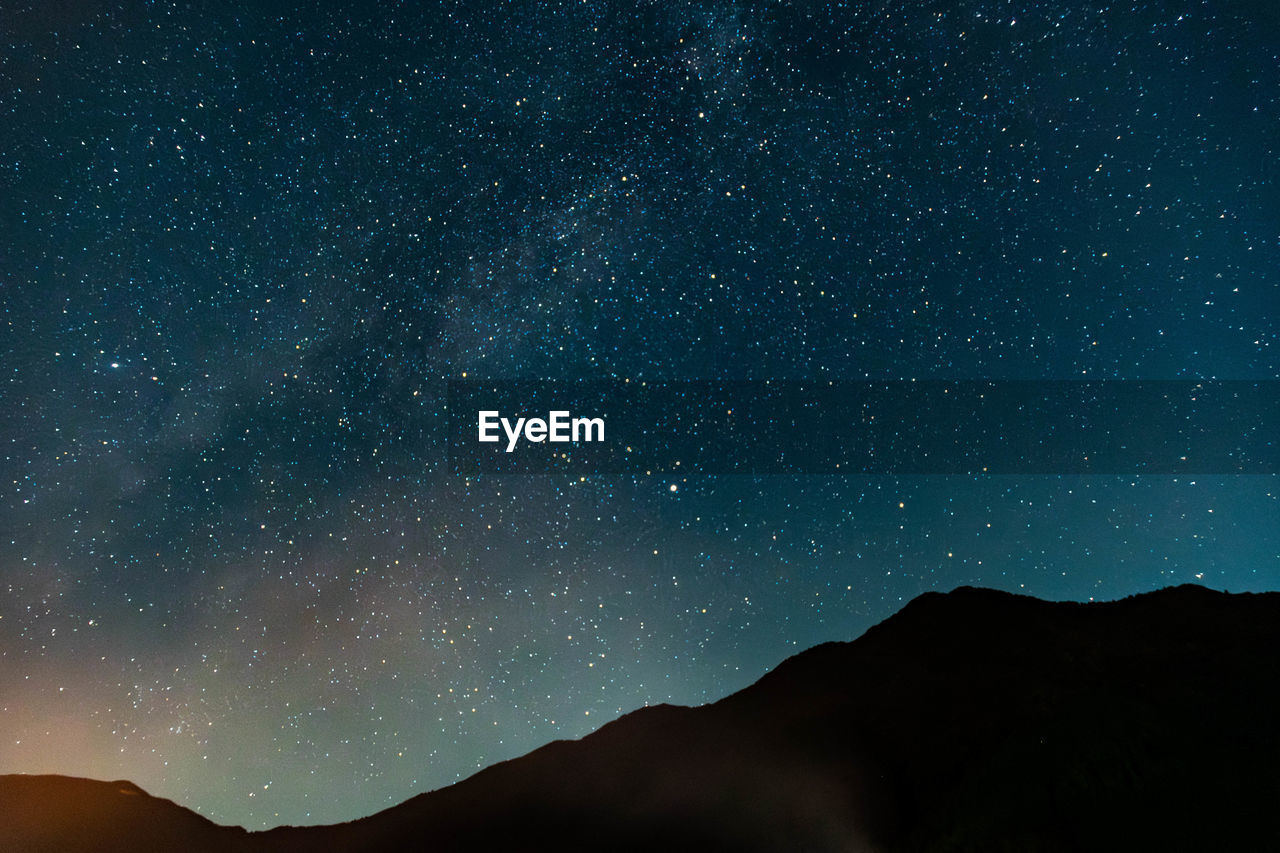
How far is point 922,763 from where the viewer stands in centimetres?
2691

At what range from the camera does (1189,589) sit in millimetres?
33344

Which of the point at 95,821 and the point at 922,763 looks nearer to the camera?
the point at 922,763

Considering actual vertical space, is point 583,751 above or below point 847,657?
below

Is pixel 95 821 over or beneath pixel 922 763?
beneath

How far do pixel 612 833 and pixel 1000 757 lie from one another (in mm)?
17193

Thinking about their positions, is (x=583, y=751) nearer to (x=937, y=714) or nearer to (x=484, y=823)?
(x=484, y=823)

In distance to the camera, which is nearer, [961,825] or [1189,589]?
[961,825]

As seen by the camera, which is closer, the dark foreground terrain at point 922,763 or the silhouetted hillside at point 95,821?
the dark foreground terrain at point 922,763

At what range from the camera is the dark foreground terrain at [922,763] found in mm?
21281

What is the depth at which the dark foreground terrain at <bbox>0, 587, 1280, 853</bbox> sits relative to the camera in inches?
838

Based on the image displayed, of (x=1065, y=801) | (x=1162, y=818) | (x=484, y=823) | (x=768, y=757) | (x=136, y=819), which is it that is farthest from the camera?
(x=136, y=819)

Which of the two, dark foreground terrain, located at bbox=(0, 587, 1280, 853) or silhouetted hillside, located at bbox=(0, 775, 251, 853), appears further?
silhouetted hillside, located at bbox=(0, 775, 251, 853)

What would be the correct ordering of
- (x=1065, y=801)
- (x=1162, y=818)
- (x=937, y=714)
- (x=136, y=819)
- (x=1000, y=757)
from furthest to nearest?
(x=136, y=819)
(x=937, y=714)
(x=1000, y=757)
(x=1065, y=801)
(x=1162, y=818)

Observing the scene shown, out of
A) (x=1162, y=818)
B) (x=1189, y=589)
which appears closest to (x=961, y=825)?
(x=1162, y=818)
